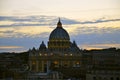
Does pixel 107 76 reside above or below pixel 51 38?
below

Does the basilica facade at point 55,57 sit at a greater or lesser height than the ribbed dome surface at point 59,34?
lesser

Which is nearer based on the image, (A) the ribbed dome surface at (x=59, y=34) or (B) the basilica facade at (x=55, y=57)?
(B) the basilica facade at (x=55, y=57)

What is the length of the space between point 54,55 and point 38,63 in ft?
5.82

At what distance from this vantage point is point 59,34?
6022cm

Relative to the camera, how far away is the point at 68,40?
59.1m

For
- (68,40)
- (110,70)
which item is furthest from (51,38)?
(110,70)

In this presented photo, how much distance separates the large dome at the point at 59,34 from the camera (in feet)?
195

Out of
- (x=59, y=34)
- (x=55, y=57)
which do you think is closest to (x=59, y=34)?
(x=59, y=34)

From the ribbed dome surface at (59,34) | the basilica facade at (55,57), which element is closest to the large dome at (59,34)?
the ribbed dome surface at (59,34)

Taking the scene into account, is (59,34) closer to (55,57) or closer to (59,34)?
(59,34)

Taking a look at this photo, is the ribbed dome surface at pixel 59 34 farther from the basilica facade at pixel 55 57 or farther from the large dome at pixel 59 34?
the basilica facade at pixel 55 57

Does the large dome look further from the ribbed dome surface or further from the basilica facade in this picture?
the basilica facade

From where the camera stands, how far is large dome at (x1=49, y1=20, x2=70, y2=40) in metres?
59.4

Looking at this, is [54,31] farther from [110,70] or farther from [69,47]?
[110,70]
